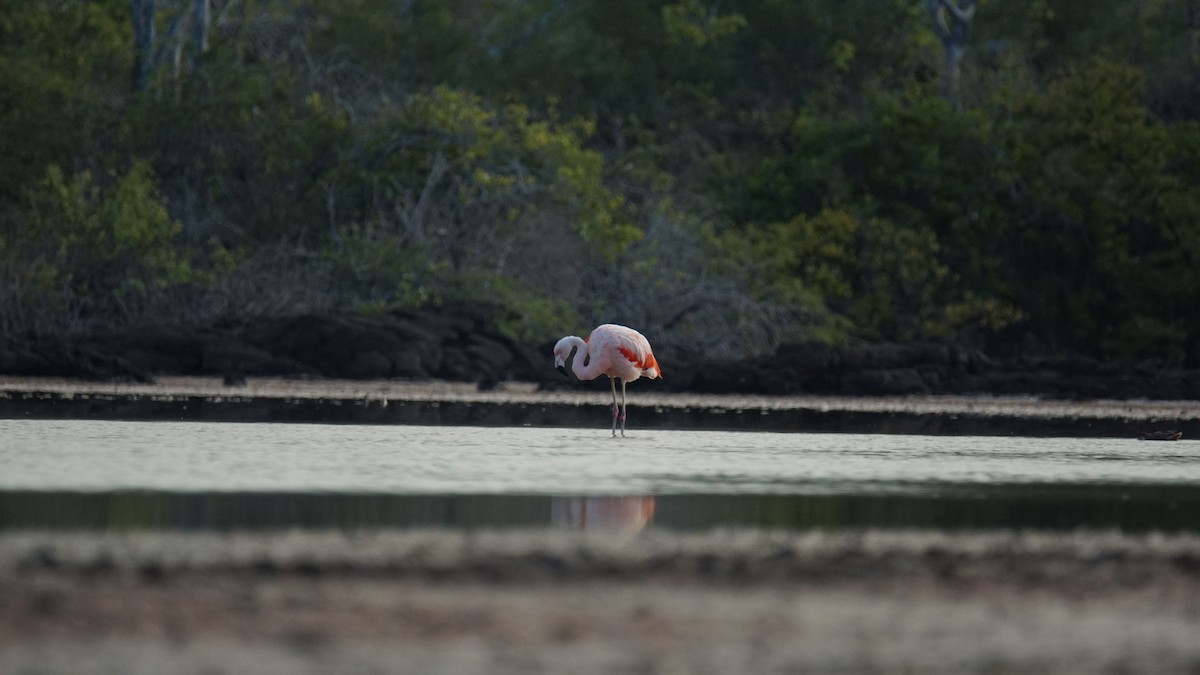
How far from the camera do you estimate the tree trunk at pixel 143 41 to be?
36.0 metres

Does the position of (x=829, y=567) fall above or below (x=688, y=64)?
below

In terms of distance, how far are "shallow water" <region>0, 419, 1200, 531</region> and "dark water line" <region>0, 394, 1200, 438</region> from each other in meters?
1.42

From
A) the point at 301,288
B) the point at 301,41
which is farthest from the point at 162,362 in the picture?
the point at 301,41

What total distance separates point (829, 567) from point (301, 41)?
33.1 m

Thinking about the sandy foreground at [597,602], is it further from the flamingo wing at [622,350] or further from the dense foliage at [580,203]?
the dense foliage at [580,203]

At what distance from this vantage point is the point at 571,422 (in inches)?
788

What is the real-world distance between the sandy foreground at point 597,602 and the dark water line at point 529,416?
31.8 ft

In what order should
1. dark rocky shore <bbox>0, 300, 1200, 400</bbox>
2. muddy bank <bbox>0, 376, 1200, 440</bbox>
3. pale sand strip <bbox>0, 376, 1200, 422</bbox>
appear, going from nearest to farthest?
muddy bank <bbox>0, 376, 1200, 440</bbox>
pale sand strip <bbox>0, 376, 1200, 422</bbox>
dark rocky shore <bbox>0, 300, 1200, 400</bbox>

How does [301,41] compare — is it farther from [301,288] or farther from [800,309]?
[800,309]

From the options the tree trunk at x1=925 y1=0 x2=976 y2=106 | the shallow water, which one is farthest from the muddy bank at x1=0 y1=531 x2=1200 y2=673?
the tree trunk at x1=925 y1=0 x2=976 y2=106

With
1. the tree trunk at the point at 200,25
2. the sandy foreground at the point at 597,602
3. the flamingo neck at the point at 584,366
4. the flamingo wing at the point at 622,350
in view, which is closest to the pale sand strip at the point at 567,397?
the flamingo neck at the point at 584,366

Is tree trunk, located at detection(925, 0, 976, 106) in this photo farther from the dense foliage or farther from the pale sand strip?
the pale sand strip

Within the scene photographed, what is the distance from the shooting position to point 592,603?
6.98 meters

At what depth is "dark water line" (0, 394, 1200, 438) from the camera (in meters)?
18.7
